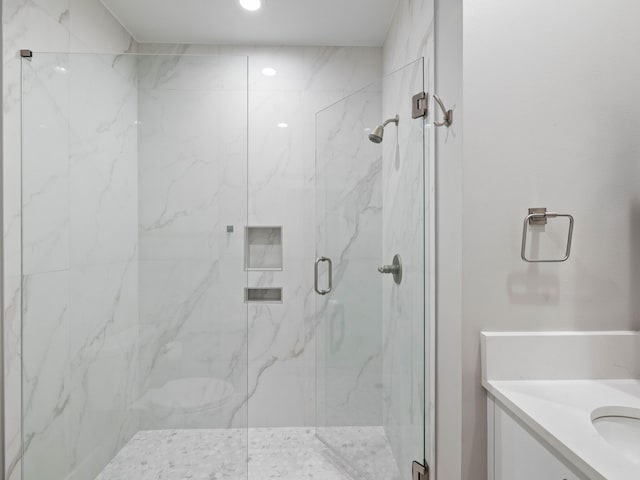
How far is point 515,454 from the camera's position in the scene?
1.00 metres

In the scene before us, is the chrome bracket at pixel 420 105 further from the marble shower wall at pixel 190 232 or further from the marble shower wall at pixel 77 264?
the marble shower wall at pixel 77 264

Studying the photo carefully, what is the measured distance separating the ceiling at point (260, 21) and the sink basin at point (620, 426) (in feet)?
6.60

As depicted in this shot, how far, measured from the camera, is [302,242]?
242 cm

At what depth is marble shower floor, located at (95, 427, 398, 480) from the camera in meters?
1.59

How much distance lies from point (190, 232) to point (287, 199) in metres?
0.92

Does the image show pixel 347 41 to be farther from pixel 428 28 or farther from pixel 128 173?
pixel 128 173

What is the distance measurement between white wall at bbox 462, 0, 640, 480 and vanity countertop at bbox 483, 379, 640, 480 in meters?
0.16

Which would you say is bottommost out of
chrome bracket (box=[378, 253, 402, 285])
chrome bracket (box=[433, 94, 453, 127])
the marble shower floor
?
the marble shower floor

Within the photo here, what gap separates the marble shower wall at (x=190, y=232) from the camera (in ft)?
5.10

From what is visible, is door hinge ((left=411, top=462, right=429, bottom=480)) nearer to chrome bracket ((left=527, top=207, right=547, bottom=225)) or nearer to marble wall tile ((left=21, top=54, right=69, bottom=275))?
chrome bracket ((left=527, top=207, right=547, bottom=225))

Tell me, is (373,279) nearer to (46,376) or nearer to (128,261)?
(128,261)

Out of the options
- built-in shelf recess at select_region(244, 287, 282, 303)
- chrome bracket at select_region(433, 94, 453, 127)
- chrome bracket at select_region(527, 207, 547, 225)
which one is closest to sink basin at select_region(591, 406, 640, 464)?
chrome bracket at select_region(527, 207, 547, 225)

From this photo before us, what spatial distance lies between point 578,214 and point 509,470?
79cm

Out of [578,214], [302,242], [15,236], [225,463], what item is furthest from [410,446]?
[15,236]
